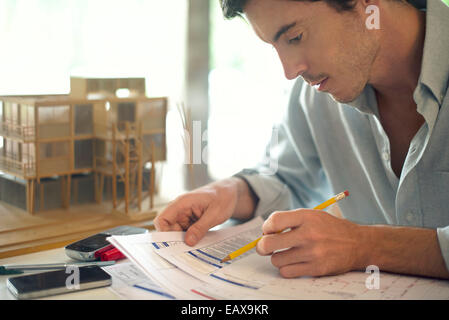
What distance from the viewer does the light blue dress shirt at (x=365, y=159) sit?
939mm

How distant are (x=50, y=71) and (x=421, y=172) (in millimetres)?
860

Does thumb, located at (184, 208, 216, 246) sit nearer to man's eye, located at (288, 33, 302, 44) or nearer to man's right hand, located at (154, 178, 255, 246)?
man's right hand, located at (154, 178, 255, 246)

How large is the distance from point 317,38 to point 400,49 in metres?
0.22

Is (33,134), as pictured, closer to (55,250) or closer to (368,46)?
(55,250)

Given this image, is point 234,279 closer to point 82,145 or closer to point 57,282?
point 57,282

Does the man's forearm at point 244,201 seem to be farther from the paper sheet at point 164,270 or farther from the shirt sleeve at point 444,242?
the shirt sleeve at point 444,242

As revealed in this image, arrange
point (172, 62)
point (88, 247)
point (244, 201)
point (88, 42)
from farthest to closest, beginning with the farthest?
point (172, 62), point (88, 42), point (244, 201), point (88, 247)

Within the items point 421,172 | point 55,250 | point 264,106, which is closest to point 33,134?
point 55,250

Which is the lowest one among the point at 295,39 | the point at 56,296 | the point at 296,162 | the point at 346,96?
the point at 56,296

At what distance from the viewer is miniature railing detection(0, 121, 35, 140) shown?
1.01 m

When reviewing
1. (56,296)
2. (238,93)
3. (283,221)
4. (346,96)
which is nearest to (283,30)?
(346,96)

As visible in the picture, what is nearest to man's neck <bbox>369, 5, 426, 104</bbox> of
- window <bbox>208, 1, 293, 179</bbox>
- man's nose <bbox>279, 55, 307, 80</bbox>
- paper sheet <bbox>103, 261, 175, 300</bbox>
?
man's nose <bbox>279, 55, 307, 80</bbox>

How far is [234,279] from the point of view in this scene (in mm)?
745

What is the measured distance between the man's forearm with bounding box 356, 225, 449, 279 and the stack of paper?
14 mm
